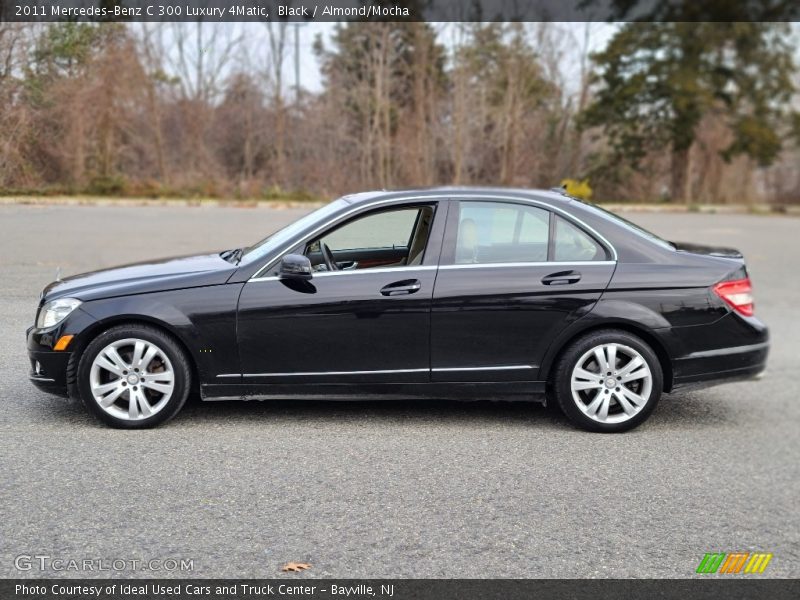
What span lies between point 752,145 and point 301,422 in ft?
37.6

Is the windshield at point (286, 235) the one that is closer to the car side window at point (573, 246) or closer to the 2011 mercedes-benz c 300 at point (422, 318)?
the 2011 mercedes-benz c 300 at point (422, 318)

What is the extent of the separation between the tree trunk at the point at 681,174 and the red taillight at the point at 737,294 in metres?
16.7

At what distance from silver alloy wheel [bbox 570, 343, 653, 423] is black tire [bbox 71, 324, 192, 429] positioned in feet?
8.44

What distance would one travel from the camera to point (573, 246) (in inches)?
212

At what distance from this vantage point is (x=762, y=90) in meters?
10.9

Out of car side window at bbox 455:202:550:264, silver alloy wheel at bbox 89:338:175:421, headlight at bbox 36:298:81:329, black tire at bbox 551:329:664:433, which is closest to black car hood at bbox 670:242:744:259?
black tire at bbox 551:329:664:433

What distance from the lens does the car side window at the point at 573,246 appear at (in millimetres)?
5367

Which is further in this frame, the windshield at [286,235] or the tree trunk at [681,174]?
the tree trunk at [681,174]

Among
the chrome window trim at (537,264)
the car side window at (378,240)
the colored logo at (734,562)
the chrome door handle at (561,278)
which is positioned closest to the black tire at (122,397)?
the car side window at (378,240)

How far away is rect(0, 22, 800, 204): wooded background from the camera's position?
6.74 m

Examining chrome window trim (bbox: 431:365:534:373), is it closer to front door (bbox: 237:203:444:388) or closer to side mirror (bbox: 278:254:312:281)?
front door (bbox: 237:203:444:388)

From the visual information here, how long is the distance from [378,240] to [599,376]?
70.3 inches
